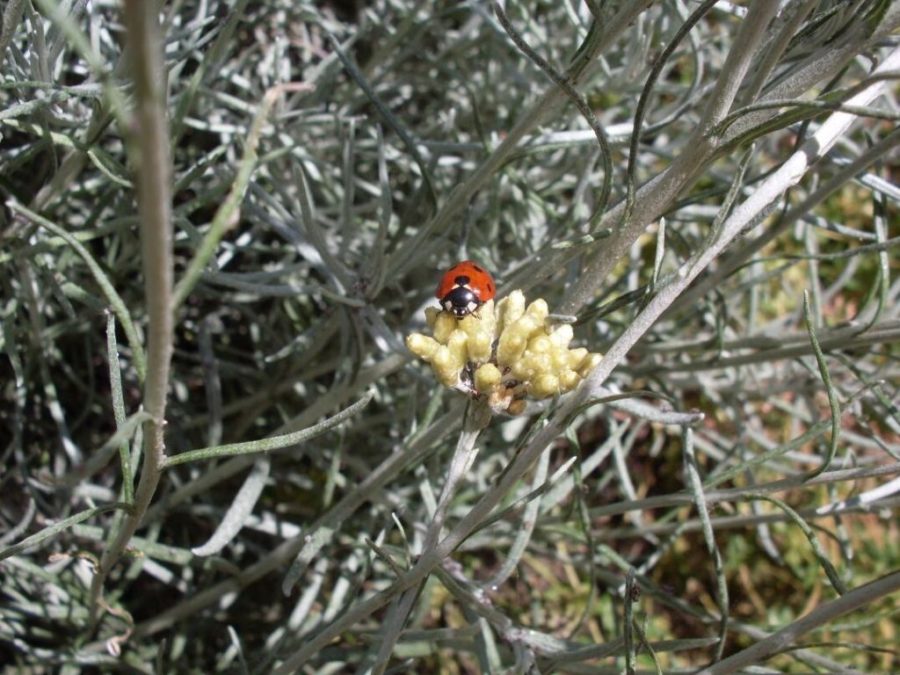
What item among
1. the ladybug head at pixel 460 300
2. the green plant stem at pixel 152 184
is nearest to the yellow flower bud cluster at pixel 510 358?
the ladybug head at pixel 460 300

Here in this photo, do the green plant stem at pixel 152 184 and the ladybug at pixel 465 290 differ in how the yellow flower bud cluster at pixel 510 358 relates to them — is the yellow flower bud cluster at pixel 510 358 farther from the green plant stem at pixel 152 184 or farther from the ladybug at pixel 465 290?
the green plant stem at pixel 152 184

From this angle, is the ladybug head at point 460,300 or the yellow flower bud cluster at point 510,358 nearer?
the yellow flower bud cluster at point 510,358

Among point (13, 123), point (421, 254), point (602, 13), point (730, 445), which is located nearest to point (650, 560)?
point (730, 445)

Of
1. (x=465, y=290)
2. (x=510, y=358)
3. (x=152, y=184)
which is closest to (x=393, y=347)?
(x=465, y=290)

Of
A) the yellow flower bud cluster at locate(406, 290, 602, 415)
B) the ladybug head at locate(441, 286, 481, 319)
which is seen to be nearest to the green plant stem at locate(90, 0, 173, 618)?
the yellow flower bud cluster at locate(406, 290, 602, 415)

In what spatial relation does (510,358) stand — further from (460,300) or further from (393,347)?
(393,347)

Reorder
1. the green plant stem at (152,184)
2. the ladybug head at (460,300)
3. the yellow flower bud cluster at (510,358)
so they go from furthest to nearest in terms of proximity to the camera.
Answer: the ladybug head at (460,300) → the yellow flower bud cluster at (510,358) → the green plant stem at (152,184)

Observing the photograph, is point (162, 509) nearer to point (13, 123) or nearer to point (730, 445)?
point (13, 123)

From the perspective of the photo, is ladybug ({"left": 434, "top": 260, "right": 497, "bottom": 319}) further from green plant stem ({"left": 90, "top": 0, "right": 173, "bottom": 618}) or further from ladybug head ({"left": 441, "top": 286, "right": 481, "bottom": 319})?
green plant stem ({"left": 90, "top": 0, "right": 173, "bottom": 618})
